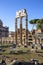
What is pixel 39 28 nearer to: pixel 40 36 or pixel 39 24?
pixel 39 24

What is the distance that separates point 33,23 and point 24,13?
45.0 feet

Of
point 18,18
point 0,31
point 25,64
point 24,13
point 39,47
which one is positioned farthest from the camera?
point 0,31

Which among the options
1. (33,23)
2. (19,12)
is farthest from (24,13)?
(33,23)

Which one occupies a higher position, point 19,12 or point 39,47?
point 19,12

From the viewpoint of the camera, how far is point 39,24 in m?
50.3

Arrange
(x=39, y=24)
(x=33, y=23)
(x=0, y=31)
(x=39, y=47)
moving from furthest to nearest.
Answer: (x=0, y=31) < (x=33, y=23) < (x=39, y=24) < (x=39, y=47)

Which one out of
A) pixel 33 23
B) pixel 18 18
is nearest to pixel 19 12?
pixel 18 18

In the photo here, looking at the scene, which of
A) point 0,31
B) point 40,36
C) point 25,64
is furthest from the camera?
point 0,31

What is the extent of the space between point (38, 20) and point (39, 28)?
11.3 ft

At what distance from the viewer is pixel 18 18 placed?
45938 millimetres

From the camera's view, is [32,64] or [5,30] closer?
[32,64]

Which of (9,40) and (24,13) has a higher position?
(24,13)

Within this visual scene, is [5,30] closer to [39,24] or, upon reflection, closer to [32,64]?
[39,24]

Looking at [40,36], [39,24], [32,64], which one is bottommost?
[32,64]
